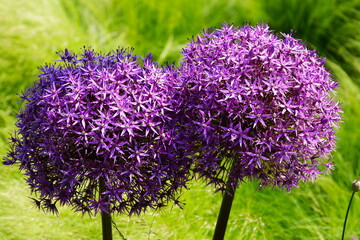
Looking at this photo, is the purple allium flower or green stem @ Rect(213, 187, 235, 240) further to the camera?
green stem @ Rect(213, 187, 235, 240)

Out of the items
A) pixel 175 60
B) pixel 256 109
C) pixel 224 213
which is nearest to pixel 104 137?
pixel 256 109

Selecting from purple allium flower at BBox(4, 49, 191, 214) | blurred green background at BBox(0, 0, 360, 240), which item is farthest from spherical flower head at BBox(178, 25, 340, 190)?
blurred green background at BBox(0, 0, 360, 240)

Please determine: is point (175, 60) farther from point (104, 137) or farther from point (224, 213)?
point (104, 137)

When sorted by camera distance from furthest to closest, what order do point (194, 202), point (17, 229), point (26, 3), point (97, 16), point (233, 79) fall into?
point (97, 16) < point (26, 3) < point (194, 202) < point (17, 229) < point (233, 79)

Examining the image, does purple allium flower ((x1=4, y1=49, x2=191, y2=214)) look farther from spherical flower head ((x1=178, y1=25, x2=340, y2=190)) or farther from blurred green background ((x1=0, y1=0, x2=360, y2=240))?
blurred green background ((x1=0, y1=0, x2=360, y2=240))

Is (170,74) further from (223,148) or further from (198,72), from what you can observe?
(223,148)

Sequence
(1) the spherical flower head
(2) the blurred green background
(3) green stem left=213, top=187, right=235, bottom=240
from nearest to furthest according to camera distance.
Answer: (1) the spherical flower head, (3) green stem left=213, top=187, right=235, bottom=240, (2) the blurred green background

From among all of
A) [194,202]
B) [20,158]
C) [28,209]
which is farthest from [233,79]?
[28,209]
